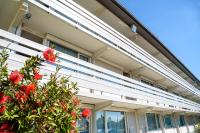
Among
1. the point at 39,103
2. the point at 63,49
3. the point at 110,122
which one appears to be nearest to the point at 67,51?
the point at 63,49

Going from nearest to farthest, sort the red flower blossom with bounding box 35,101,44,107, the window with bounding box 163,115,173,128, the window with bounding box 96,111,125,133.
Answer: the red flower blossom with bounding box 35,101,44,107 < the window with bounding box 96,111,125,133 < the window with bounding box 163,115,173,128

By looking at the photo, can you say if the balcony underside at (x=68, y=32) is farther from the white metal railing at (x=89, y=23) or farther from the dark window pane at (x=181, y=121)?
the dark window pane at (x=181, y=121)

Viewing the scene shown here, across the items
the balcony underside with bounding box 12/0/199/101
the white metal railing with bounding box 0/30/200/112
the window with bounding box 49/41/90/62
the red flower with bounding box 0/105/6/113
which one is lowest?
the red flower with bounding box 0/105/6/113

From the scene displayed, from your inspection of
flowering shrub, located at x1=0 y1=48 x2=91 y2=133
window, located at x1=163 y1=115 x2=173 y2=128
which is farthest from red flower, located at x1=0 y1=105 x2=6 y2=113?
window, located at x1=163 y1=115 x2=173 y2=128

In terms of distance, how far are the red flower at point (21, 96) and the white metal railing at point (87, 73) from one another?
206cm

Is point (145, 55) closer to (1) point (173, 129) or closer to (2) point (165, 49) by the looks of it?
(2) point (165, 49)

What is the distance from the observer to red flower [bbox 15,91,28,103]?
2930 millimetres

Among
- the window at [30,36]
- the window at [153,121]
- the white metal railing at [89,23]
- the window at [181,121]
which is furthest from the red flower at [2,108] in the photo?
the window at [181,121]

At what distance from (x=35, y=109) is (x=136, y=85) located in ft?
28.7

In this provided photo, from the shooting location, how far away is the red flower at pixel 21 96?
2.93m

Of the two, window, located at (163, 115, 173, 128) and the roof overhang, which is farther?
window, located at (163, 115, 173, 128)

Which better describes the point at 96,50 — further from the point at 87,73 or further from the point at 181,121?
the point at 181,121

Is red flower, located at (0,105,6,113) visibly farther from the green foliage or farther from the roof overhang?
the roof overhang

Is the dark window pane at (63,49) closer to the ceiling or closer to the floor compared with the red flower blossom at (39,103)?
closer to the ceiling
